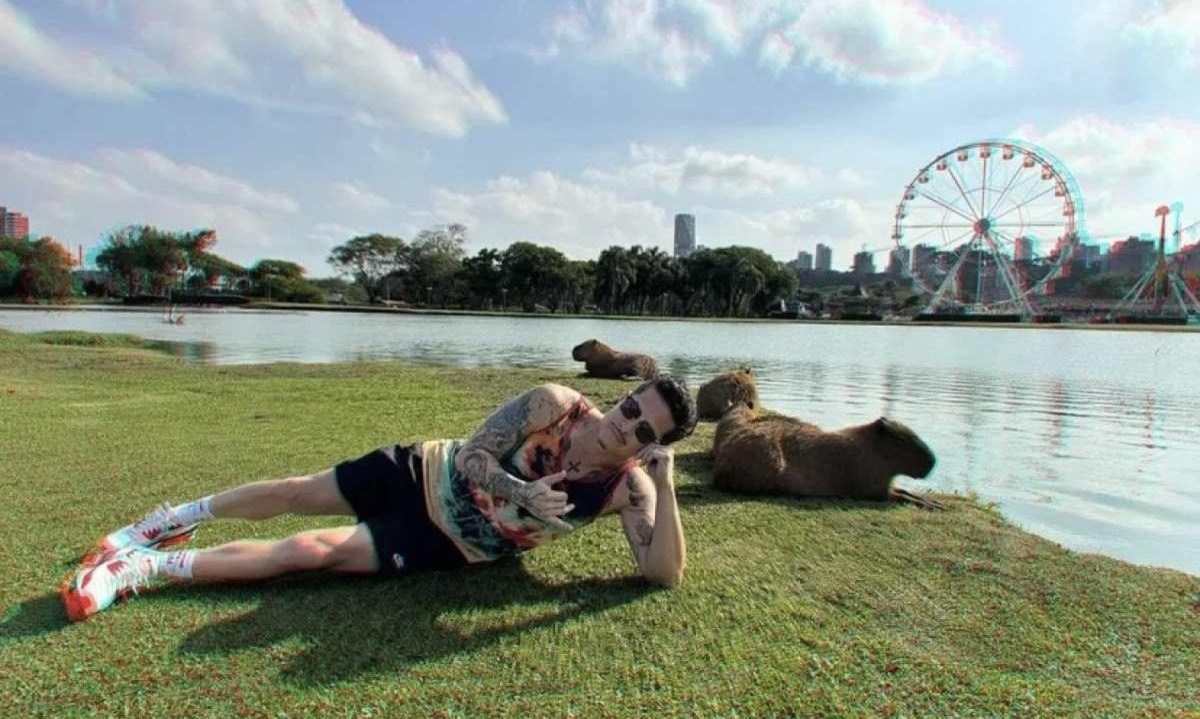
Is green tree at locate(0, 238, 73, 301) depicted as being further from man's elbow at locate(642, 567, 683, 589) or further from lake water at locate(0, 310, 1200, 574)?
man's elbow at locate(642, 567, 683, 589)

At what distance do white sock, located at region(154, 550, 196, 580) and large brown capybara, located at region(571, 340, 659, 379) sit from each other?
39.3 ft

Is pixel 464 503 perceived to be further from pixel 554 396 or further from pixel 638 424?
pixel 638 424

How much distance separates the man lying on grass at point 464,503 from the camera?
305 centimetres

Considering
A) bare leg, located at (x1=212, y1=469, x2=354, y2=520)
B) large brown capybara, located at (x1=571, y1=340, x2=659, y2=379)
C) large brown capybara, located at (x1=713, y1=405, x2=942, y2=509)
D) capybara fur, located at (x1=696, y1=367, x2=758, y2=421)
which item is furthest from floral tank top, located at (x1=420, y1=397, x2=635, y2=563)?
large brown capybara, located at (x1=571, y1=340, x2=659, y2=379)

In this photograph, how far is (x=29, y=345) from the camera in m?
18.9

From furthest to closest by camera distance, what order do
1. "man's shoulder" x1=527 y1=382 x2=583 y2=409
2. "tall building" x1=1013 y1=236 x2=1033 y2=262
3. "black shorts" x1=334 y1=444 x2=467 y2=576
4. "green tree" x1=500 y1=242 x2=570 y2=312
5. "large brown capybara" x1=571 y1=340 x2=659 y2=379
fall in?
"green tree" x1=500 y1=242 x2=570 y2=312 < "tall building" x1=1013 y1=236 x2=1033 y2=262 < "large brown capybara" x1=571 y1=340 x2=659 y2=379 < "black shorts" x1=334 y1=444 x2=467 y2=576 < "man's shoulder" x1=527 y1=382 x2=583 y2=409

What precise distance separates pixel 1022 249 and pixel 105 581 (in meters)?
90.6

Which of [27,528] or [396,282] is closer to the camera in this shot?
[27,528]

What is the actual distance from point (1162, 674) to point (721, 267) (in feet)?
273

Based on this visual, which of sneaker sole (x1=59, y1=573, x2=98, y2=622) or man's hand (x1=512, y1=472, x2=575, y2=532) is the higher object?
man's hand (x1=512, y1=472, x2=575, y2=532)

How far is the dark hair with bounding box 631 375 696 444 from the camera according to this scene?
2.99 metres

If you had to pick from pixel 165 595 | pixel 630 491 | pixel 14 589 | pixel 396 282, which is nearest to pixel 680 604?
pixel 630 491

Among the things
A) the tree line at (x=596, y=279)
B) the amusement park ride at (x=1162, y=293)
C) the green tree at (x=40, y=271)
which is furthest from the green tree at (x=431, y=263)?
the amusement park ride at (x=1162, y=293)

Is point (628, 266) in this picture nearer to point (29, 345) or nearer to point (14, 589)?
point (29, 345)
